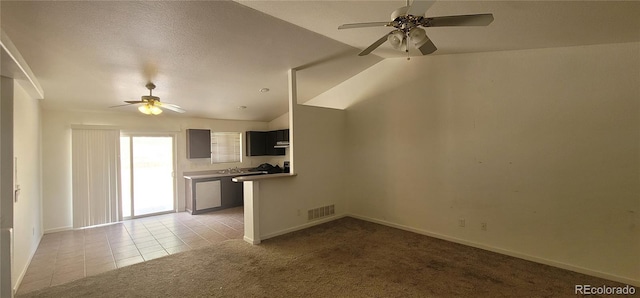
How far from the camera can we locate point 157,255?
3.71 metres

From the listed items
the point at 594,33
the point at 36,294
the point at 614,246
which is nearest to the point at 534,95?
the point at 594,33

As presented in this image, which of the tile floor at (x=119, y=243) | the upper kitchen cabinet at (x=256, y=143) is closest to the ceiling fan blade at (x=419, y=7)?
the tile floor at (x=119, y=243)

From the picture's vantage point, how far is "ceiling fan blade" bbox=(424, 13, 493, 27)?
179 cm

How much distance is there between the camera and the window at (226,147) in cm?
696

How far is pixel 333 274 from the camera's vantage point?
9.96 feet

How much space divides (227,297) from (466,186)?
349 centimetres

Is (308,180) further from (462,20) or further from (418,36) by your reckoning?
(462,20)

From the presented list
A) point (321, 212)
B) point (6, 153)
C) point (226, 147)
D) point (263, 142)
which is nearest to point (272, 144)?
point (263, 142)

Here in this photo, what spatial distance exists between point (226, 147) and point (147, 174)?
191 centimetres

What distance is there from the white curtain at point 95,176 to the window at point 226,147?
2028mm

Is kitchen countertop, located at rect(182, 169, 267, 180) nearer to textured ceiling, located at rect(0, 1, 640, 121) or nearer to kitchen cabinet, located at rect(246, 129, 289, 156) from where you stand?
kitchen cabinet, located at rect(246, 129, 289, 156)

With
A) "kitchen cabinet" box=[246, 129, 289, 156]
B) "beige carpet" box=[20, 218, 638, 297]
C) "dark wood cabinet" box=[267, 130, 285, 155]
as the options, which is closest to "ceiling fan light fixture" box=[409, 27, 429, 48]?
"beige carpet" box=[20, 218, 638, 297]

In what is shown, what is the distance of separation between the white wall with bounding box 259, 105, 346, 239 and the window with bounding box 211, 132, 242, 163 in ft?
10.9

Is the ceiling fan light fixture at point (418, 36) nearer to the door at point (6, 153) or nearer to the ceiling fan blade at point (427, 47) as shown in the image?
the ceiling fan blade at point (427, 47)
